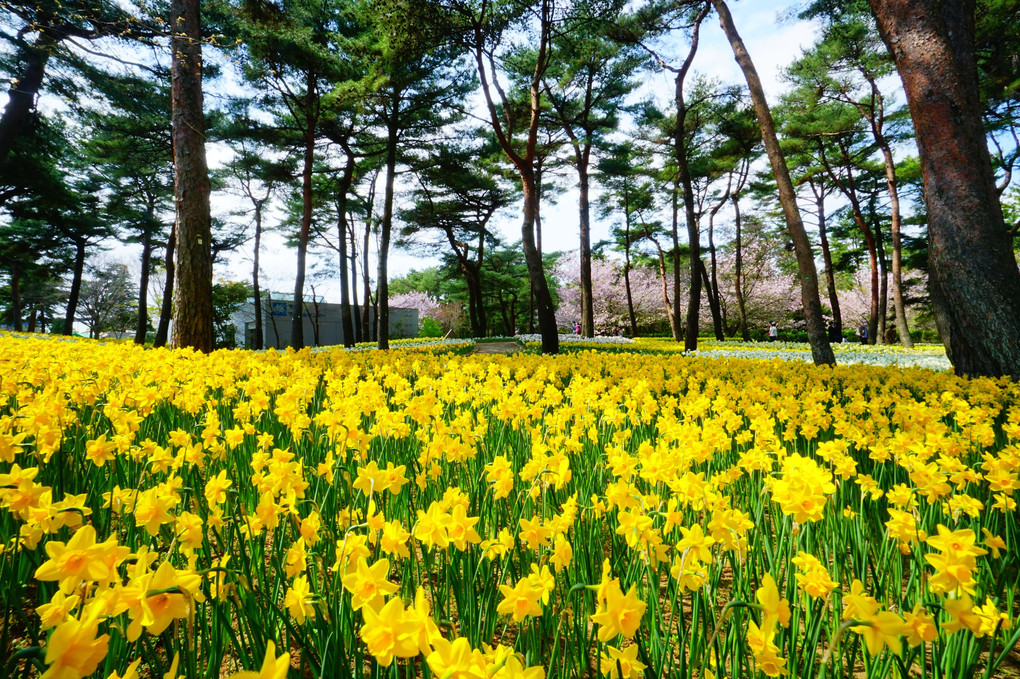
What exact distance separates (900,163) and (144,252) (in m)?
38.7

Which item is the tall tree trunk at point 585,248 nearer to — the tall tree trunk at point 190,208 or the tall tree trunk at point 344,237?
the tall tree trunk at point 344,237

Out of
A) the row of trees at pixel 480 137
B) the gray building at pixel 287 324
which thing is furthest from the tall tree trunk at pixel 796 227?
the gray building at pixel 287 324

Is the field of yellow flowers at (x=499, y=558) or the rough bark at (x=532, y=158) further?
the rough bark at (x=532, y=158)

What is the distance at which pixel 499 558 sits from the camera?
5.36 ft

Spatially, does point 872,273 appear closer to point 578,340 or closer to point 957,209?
point 578,340

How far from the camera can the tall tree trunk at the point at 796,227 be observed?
24.0 feet

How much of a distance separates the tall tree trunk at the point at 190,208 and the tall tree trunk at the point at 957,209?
10.2 meters

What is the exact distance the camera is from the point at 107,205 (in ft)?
70.4

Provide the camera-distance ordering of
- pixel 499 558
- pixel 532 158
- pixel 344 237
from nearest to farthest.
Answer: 1. pixel 499 558
2. pixel 532 158
3. pixel 344 237

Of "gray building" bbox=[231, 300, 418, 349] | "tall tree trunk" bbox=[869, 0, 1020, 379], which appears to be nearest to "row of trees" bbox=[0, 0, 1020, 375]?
"tall tree trunk" bbox=[869, 0, 1020, 379]

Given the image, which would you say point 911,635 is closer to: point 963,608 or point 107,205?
point 963,608

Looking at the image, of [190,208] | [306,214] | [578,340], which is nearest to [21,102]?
[306,214]

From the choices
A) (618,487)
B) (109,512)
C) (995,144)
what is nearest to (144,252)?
(109,512)

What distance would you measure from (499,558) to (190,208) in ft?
29.0
